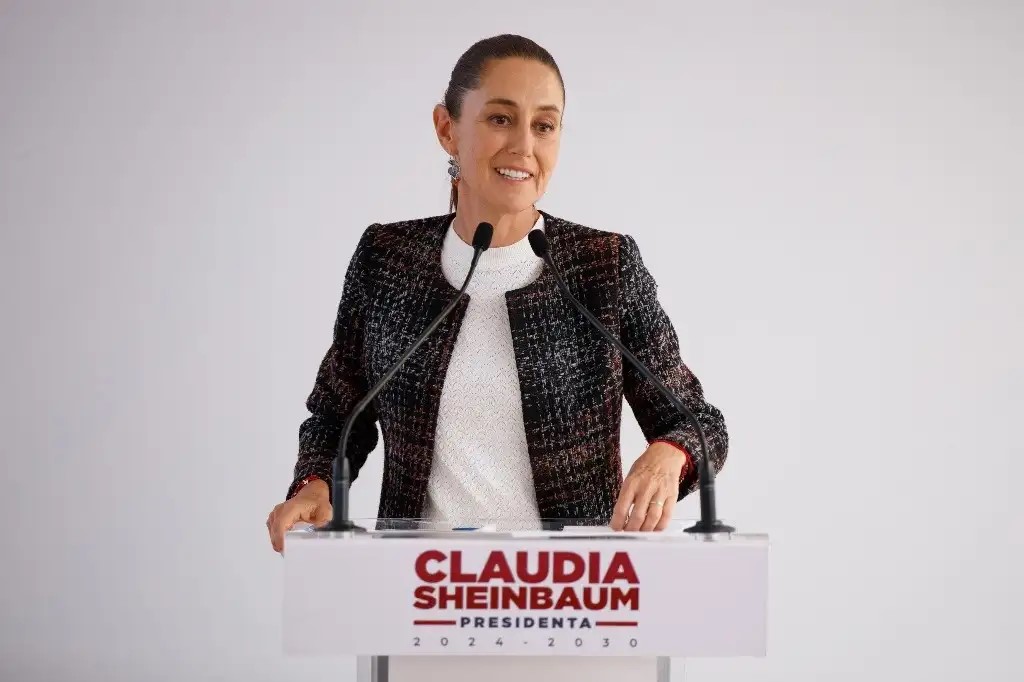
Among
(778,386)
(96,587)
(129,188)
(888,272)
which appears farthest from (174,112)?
(888,272)

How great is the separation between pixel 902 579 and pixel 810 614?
1.00 ft

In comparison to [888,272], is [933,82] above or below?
above

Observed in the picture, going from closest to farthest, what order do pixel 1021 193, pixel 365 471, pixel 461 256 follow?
pixel 461 256 → pixel 365 471 → pixel 1021 193

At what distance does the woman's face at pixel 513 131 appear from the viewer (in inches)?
60.4

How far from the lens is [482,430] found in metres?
1.50

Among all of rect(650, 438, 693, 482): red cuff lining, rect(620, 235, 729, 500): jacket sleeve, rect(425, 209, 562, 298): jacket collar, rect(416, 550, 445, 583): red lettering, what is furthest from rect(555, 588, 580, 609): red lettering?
rect(425, 209, 562, 298): jacket collar

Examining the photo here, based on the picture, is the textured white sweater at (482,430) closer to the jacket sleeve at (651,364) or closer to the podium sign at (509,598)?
the jacket sleeve at (651,364)

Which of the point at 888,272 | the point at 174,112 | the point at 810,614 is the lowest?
the point at 810,614

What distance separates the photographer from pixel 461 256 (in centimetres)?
161

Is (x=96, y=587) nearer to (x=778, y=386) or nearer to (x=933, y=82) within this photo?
(x=778, y=386)

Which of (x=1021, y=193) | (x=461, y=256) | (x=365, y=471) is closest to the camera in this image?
(x=461, y=256)

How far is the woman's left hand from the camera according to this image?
1.22 metres

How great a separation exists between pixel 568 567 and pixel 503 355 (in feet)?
1.67

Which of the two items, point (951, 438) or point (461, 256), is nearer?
point (461, 256)
